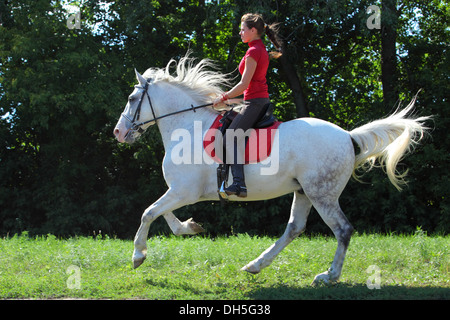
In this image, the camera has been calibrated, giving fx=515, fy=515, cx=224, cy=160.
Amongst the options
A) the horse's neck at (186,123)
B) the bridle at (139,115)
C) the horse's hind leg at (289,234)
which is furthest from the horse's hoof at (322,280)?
the bridle at (139,115)

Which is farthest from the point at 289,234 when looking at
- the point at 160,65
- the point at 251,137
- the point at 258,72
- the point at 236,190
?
the point at 160,65

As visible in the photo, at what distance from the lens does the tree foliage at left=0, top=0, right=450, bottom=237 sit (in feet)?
47.9

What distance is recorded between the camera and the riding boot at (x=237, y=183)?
19.9 ft

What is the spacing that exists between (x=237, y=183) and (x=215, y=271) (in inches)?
55.6

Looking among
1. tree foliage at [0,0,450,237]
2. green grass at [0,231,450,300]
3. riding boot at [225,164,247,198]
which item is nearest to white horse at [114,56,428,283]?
riding boot at [225,164,247,198]

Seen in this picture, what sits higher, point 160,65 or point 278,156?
point 160,65

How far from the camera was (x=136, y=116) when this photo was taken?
271 inches

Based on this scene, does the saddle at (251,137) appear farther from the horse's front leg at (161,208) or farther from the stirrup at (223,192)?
the horse's front leg at (161,208)

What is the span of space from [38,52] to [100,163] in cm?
418

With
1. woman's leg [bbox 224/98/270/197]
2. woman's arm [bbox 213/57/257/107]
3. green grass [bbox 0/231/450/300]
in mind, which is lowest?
green grass [bbox 0/231/450/300]

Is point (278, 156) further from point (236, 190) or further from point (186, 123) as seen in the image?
point (186, 123)

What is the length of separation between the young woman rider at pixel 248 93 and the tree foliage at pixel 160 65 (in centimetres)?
766

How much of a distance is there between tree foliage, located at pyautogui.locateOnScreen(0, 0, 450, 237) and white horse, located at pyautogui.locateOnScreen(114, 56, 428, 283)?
741cm

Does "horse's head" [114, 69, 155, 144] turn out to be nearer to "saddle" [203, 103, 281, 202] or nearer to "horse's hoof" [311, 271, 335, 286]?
"saddle" [203, 103, 281, 202]
